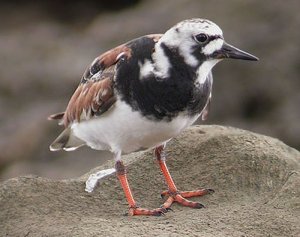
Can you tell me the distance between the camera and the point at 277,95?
13242 mm

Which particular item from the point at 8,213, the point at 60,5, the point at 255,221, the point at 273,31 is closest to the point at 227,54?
the point at 255,221

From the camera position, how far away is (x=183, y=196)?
8.12 metres

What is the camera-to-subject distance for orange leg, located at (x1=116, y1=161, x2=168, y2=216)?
777 cm

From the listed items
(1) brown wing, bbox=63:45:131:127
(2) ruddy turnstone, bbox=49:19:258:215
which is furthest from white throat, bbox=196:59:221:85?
(1) brown wing, bbox=63:45:131:127

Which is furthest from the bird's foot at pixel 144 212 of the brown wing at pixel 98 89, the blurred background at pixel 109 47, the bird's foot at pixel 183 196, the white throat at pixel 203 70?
the blurred background at pixel 109 47

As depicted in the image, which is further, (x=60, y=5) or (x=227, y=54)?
(x=60, y=5)

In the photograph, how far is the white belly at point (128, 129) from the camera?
7621mm

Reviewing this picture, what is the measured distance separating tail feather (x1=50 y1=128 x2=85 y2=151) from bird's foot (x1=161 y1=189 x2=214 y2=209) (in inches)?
38.2

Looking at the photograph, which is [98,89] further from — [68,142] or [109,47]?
[109,47]

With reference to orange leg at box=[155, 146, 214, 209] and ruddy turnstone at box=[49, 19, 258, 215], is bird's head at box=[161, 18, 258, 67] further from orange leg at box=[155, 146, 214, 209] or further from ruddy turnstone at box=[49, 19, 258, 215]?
orange leg at box=[155, 146, 214, 209]

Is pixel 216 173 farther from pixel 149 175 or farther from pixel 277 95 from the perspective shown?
pixel 277 95

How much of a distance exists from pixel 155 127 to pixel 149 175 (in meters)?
0.95

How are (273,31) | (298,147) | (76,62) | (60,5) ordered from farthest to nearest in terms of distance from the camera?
(60,5) < (76,62) < (273,31) < (298,147)

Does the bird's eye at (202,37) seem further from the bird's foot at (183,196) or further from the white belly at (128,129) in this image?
the bird's foot at (183,196)
